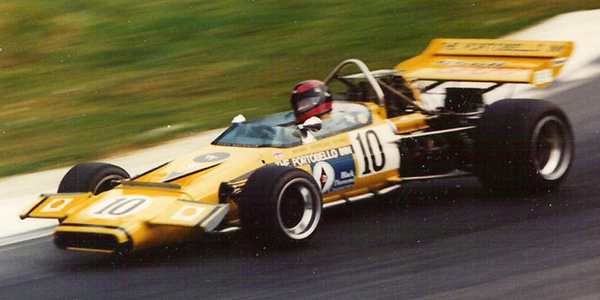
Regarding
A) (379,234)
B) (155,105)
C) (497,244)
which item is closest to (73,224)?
(379,234)

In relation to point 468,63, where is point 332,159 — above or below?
below

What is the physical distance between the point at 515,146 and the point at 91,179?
3.76 meters

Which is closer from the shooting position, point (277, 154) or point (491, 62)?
point (277, 154)

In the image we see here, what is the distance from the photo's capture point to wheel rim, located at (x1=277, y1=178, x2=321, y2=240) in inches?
272

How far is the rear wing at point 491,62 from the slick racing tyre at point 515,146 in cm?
27

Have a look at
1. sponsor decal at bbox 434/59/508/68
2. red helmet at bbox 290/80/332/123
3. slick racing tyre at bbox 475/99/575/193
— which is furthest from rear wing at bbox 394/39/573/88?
red helmet at bbox 290/80/332/123

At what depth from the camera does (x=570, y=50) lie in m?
8.90

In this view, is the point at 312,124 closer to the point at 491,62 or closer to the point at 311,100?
the point at 311,100

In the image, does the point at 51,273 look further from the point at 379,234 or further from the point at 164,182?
the point at 379,234

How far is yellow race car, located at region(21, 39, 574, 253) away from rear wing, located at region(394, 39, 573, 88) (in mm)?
13

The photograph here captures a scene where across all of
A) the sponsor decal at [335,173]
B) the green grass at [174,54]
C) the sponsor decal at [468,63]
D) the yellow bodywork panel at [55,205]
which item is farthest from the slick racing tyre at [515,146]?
the green grass at [174,54]

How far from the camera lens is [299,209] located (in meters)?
7.01

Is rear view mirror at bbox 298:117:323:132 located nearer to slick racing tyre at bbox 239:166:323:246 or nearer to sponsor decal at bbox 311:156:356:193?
sponsor decal at bbox 311:156:356:193

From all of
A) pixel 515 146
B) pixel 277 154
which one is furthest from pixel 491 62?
pixel 277 154
